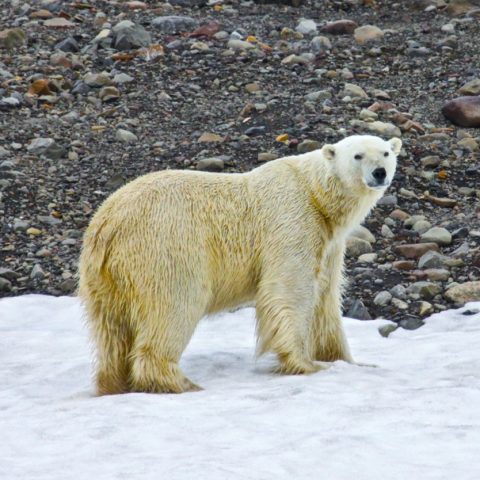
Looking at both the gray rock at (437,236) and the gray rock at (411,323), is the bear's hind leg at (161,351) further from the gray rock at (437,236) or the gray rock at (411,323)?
the gray rock at (437,236)

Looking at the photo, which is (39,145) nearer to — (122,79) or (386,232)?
(122,79)

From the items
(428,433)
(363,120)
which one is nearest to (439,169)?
(363,120)

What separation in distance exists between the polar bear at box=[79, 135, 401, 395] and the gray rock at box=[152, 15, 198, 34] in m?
6.52

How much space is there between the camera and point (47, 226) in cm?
894

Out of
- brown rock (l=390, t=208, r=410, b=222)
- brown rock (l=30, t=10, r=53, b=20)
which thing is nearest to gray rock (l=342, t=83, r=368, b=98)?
brown rock (l=390, t=208, r=410, b=222)

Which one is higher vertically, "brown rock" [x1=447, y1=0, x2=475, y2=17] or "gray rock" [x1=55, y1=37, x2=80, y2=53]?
"brown rock" [x1=447, y1=0, x2=475, y2=17]

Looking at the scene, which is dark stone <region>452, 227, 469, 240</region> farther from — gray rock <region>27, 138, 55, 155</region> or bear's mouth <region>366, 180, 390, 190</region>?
gray rock <region>27, 138, 55, 155</region>

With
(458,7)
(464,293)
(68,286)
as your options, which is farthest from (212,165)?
(458,7)

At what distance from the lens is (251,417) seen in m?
5.00

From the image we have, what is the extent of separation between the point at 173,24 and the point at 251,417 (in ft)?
27.2

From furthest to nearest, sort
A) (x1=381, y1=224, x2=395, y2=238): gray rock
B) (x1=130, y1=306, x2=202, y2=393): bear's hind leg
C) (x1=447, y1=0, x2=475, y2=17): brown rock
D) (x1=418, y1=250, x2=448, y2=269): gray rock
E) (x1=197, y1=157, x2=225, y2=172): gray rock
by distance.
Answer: (x1=447, y1=0, x2=475, y2=17): brown rock
(x1=197, y1=157, x2=225, y2=172): gray rock
(x1=381, y1=224, x2=395, y2=238): gray rock
(x1=418, y1=250, x2=448, y2=269): gray rock
(x1=130, y1=306, x2=202, y2=393): bear's hind leg

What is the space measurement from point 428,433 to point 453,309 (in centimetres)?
279

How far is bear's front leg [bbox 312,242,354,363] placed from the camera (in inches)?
247

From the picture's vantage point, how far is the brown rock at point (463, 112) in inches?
411
